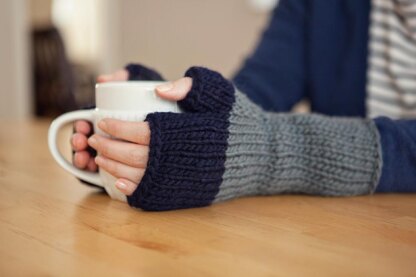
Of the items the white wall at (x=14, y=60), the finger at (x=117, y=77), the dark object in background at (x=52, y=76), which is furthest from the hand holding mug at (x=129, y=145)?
the dark object in background at (x=52, y=76)

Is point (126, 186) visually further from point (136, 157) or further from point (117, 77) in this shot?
point (117, 77)

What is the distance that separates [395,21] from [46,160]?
1.85ft

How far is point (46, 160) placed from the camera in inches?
31.3

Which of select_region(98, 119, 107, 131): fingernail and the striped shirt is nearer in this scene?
select_region(98, 119, 107, 131): fingernail

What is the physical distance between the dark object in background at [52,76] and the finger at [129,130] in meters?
3.17

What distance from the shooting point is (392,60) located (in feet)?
2.34

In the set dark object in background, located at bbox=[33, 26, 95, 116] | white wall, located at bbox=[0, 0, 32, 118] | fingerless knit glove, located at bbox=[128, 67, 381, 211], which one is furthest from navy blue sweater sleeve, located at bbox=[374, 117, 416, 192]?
dark object in background, located at bbox=[33, 26, 95, 116]

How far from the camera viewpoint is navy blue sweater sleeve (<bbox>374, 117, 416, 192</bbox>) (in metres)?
0.52

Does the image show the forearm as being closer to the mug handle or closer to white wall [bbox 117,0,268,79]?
the mug handle

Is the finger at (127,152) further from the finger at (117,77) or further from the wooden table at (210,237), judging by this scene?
the finger at (117,77)

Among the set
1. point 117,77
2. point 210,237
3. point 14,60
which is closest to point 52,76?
point 14,60

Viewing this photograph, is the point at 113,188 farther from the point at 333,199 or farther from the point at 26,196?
the point at 333,199

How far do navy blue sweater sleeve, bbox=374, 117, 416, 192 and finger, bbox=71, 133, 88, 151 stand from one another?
1.00ft

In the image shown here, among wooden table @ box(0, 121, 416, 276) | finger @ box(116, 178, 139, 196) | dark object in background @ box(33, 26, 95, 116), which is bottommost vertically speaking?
dark object in background @ box(33, 26, 95, 116)
